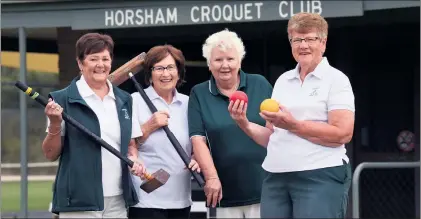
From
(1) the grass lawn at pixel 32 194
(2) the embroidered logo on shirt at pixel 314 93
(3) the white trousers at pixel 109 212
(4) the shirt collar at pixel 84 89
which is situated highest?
(4) the shirt collar at pixel 84 89

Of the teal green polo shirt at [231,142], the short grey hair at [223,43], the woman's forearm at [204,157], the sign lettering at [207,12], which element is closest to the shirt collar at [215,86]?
the teal green polo shirt at [231,142]

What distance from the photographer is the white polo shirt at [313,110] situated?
3.62 m

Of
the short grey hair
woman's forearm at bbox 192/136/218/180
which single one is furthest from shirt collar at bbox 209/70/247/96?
woman's forearm at bbox 192/136/218/180

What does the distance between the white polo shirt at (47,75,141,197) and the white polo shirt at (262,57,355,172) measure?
2.86 ft

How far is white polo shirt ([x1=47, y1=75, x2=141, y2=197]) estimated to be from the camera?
13.6ft

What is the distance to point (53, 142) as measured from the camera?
13.2 feet

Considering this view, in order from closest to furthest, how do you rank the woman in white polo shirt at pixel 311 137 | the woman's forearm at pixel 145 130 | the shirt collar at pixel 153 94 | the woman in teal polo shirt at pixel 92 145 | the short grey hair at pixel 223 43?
the woman in white polo shirt at pixel 311 137
the woman in teal polo shirt at pixel 92 145
the short grey hair at pixel 223 43
the woman's forearm at pixel 145 130
the shirt collar at pixel 153 94

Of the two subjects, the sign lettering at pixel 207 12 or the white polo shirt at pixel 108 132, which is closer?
the white polo shirt at pixel 108 132

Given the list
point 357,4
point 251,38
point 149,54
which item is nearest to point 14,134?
point 251,38

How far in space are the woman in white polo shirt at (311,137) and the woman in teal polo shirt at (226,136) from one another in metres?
0.61

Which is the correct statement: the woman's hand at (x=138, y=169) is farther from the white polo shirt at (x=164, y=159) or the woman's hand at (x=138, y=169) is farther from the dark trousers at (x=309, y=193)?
the dark trousers at (x=309, y=193)

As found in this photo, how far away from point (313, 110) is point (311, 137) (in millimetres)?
121

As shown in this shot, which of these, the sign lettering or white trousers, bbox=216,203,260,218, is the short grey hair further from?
the sign lettering

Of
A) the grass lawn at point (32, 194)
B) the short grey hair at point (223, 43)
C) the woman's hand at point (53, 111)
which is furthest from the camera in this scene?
the grass lawn at point (32, 194)
